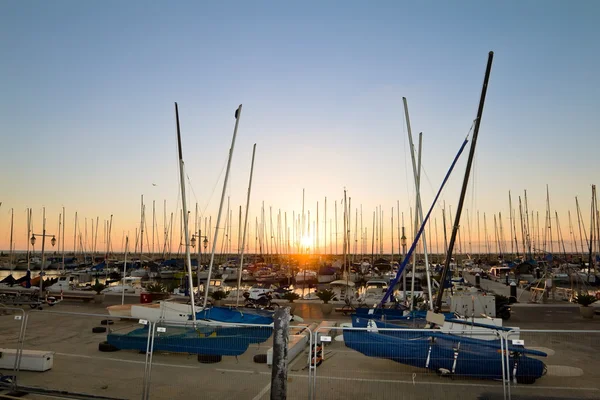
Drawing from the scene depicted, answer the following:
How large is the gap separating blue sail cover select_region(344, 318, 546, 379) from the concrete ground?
0.37m

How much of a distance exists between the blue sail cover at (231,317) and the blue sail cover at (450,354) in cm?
554

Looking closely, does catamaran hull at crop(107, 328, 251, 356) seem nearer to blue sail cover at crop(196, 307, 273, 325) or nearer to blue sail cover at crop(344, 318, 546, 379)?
blue sail cover at crop(196, 307, 273, 325)

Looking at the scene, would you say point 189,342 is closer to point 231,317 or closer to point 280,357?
point 231,317

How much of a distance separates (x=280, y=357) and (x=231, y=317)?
10620mm

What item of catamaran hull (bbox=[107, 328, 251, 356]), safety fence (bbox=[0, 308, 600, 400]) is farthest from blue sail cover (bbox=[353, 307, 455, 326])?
catamaran hull (bbox=[107, 328, 251, 356])

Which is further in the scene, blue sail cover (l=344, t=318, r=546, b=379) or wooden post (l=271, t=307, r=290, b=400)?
blue sail cover (l=344, t=318, r=546, b=379)

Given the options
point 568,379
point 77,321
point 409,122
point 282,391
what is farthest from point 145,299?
point 568,379

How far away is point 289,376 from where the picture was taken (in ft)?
40.8

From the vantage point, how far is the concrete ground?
11.2 m

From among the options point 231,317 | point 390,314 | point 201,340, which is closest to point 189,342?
point 201,340

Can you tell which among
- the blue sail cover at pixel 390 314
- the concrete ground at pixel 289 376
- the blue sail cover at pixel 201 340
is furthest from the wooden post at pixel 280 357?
the blue sail cover at pixel 390 314

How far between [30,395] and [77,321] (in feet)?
43.7

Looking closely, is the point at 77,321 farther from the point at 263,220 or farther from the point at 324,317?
the point at 263,220

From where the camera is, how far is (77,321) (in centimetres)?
2291
